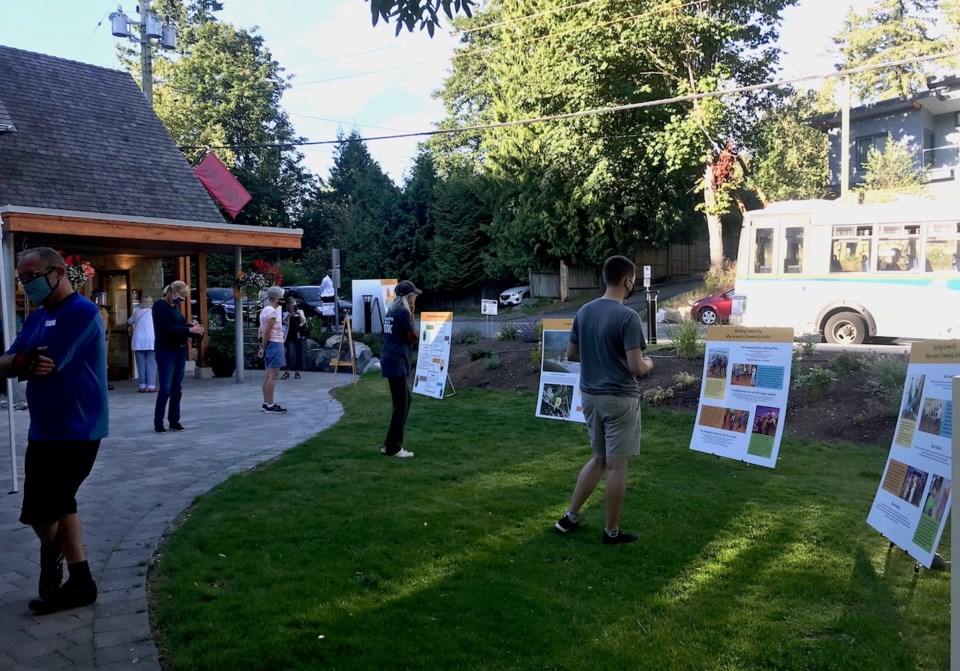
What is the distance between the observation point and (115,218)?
512 inches

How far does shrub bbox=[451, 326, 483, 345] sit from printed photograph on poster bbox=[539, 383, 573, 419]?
255 inches

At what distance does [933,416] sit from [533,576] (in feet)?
8.34

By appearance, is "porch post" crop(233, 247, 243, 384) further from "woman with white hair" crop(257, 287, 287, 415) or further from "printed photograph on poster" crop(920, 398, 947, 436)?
"printed photograph on poster" crop(920, 398, 947, 436)

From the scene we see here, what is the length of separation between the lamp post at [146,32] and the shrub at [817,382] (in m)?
17.4

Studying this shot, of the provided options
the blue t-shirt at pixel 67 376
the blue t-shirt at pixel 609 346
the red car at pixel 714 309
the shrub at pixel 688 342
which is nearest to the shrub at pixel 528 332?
the shrub at pixel 688 342

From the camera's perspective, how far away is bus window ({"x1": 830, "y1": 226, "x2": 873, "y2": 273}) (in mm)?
15875

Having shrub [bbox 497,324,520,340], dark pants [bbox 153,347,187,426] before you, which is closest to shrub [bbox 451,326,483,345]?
shrub [bbox 497,324,520,340]

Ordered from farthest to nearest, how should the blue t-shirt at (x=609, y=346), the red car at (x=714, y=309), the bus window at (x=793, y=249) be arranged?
the red car at (x=714, y=309)
the bus window at (x=793, y=249)
the blue t-shirt at (x=609, y=346)

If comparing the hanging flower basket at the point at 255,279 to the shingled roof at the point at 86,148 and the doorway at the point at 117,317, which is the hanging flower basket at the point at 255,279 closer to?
the shingled roof at the point at 86,148

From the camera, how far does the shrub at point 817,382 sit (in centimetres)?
938

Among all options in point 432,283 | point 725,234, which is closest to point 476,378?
point 432,283

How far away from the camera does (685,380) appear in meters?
10.5

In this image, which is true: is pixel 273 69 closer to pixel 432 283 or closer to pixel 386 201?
pixel 386 201

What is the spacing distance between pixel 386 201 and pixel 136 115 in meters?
22.7
